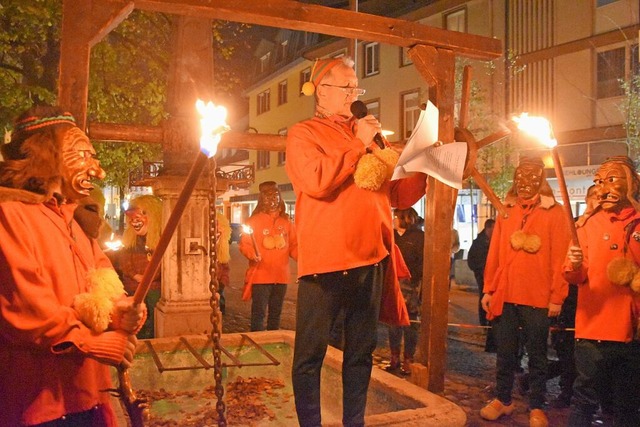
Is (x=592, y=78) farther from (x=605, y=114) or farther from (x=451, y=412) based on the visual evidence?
(x=451, y=412)

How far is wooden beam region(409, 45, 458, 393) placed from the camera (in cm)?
461

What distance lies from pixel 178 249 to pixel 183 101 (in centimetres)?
173

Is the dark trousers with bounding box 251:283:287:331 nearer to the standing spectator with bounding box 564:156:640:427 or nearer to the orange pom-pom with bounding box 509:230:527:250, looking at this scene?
the orange pom-pom with bounding box 509:230:527:250

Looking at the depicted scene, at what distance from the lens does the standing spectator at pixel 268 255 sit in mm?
7430

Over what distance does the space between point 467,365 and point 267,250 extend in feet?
9.76

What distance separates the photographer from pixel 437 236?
4.64 m

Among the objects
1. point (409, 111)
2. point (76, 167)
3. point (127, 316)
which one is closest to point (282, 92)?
point (409, 111)

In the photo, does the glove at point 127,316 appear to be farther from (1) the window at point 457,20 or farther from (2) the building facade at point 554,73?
(1) the window at point 457,20

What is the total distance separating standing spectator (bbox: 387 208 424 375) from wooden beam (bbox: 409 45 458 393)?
2382 millimetres

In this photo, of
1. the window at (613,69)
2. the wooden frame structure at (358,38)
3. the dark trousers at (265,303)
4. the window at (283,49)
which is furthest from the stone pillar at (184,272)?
the window at (283,49)

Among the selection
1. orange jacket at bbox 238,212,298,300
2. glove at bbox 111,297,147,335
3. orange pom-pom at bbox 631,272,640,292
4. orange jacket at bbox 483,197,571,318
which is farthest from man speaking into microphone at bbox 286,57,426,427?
orange jacket at bbox 238,212,298,300

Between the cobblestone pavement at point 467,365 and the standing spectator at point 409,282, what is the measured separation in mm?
464

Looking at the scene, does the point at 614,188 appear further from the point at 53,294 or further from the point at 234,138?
the point at 53,294

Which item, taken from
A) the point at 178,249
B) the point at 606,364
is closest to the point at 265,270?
the point at 178,249
